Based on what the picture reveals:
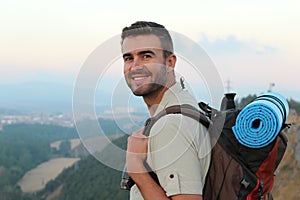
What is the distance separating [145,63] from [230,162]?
755 millimetres

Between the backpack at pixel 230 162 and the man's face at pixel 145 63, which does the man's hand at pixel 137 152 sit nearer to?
the backpack at pixel 230 162

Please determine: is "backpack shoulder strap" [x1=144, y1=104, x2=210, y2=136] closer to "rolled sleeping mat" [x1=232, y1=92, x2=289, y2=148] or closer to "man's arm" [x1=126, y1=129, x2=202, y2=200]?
"man's arm" [x1=126, y1=129, x2=202, y2=200]

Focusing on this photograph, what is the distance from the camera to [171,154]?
2.23 m

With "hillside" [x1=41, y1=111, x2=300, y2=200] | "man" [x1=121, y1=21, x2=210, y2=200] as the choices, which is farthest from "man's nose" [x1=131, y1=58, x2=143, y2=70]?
"hillside" [x1=41, y1=111, x2=300, y2=200]

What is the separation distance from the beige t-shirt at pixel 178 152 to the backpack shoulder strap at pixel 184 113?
3cm

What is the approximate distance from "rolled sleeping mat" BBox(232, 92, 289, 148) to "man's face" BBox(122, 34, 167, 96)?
0.56 meters

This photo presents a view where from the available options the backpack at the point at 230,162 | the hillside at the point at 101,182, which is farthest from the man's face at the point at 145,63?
the hillside at the point at 101,182

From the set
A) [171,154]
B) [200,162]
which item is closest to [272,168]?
[200,162]

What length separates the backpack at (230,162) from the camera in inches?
91.7

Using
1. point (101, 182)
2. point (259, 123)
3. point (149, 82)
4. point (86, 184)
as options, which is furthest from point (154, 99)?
point (86, 184)

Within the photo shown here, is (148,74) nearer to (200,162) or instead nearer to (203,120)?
(203,120)

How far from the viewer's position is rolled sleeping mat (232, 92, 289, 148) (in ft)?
7.02

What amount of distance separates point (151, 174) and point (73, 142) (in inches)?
6170

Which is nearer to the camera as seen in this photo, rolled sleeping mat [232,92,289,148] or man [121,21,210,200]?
rolled sleeping mat [232,92,289,148]
